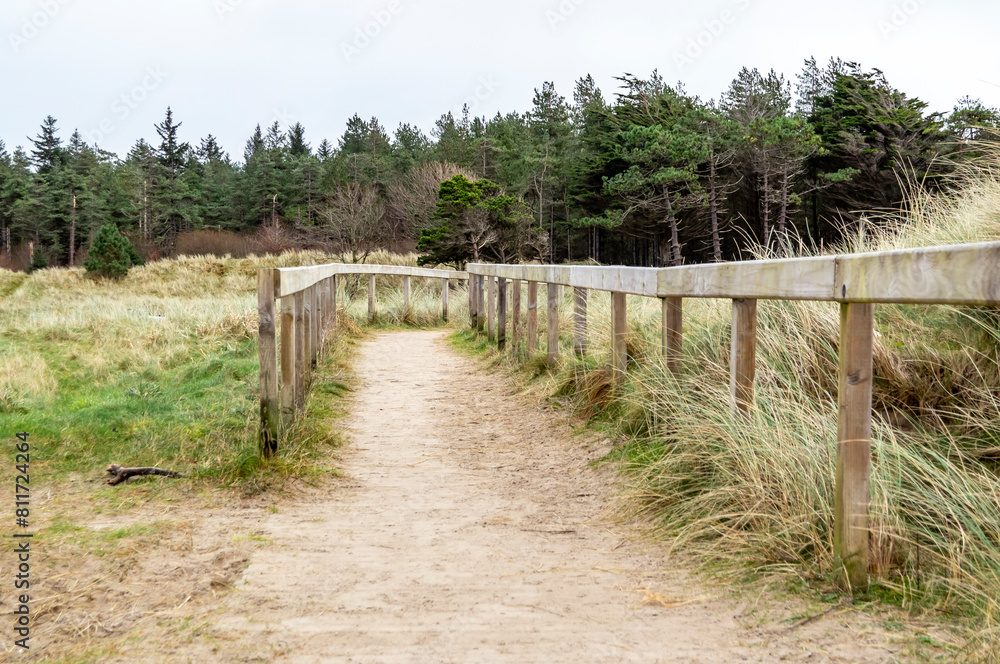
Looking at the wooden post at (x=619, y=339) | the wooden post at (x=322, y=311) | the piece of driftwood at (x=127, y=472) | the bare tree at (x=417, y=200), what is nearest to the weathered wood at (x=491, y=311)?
the wooden post at (x=322, y=311)

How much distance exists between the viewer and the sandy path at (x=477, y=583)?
270 centimetres

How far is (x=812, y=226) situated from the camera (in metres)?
46.3

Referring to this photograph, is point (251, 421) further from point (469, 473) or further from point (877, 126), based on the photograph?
point (877, 126)

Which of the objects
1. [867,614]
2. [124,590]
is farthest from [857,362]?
[124,590]

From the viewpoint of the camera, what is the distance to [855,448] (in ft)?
9.62

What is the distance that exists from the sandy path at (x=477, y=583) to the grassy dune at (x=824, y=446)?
0.31 meters

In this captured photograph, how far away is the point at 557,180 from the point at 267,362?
50.3 metres

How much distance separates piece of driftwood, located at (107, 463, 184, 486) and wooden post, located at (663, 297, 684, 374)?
329 cm

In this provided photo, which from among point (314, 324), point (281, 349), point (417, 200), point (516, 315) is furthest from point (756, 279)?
point (417, 200)

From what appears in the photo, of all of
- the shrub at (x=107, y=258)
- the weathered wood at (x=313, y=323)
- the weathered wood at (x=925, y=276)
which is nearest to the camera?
the weathered wood at (x=925, y=276)

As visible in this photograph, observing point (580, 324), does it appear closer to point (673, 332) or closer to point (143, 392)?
point (673, 332)

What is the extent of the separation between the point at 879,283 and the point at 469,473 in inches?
135

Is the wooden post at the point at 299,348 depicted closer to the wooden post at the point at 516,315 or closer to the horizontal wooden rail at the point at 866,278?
the horizontal wooden rail at the point at 866,278

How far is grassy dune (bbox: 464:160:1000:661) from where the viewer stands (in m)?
2.96
